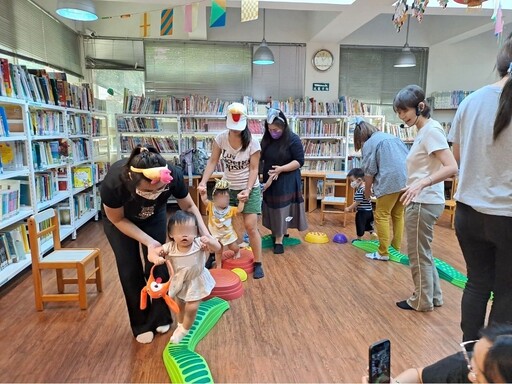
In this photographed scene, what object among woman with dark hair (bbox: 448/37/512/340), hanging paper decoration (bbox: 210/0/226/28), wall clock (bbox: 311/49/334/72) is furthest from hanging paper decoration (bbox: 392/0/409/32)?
wall clock (bbox: 311/49/334/72)

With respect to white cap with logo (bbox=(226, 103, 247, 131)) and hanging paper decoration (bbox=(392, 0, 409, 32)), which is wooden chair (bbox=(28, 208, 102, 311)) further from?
hanging paper decoration (bbox=(392, 0, 409, 32))

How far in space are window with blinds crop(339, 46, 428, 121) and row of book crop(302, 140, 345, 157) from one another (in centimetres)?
105

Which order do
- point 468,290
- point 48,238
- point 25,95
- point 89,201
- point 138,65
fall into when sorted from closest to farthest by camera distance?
point 468,290
point 25,95
point 48,238
point 89,201
point 138,65

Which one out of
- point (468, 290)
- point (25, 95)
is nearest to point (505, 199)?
point (468, 290)

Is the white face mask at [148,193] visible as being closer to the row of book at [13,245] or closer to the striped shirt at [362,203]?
the row of book at [13,245]

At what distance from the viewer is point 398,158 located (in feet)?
10.3

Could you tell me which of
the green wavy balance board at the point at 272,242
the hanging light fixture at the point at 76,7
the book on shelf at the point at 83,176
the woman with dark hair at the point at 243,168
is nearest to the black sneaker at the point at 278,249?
the green wavy balance board at the point at 272,242

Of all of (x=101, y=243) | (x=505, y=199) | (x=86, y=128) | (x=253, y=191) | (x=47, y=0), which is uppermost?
(x=47, y=0)

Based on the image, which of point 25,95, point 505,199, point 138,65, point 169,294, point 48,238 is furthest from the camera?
point 138,65

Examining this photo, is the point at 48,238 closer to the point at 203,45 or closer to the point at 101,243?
the point at 101,243

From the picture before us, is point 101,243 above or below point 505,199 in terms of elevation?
below

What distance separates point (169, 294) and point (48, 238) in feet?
7.66

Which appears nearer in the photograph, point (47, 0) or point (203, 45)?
point (47, 0)

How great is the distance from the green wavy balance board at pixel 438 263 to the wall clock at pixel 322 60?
11.3ft
